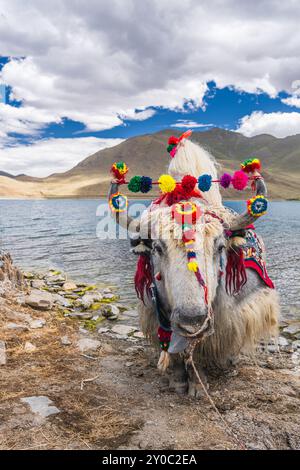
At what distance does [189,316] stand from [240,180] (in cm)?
179

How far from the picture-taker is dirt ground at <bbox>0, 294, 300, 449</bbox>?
3332 mm

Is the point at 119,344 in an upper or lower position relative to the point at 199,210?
lower

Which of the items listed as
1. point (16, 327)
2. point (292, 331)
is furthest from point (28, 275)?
point (292, 331)

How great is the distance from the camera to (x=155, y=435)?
343cm

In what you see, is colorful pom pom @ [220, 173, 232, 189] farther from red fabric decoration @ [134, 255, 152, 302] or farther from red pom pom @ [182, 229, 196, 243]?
red fabric decoration @ [134, 255, 152, 302]

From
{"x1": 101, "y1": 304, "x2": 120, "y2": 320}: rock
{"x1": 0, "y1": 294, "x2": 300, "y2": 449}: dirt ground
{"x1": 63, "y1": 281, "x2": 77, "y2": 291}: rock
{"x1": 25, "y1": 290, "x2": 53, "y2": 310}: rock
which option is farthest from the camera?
{"x1": 63, "y1": 281, "x2": 77, "y2": 291}: rock

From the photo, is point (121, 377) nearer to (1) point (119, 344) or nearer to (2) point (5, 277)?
(1) point (119, 344)

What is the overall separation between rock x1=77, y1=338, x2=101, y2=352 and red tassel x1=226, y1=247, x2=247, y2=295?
2690 millimetres

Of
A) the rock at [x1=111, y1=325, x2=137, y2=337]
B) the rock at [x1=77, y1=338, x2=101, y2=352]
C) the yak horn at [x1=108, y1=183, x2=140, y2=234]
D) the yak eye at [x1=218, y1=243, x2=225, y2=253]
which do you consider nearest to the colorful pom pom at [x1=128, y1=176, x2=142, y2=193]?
the yak horn at [x1=108, y1=183, x2=140, y2=234]

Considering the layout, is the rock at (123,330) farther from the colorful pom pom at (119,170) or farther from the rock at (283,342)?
the colorful pom pom at (119,170)

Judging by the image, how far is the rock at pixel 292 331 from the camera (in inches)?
295
